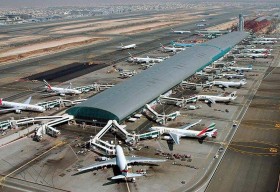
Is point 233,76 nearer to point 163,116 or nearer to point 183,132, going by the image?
point 163,116

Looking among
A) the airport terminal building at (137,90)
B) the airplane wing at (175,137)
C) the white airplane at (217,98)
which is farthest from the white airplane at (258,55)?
A: the airplane wing at (175,137)

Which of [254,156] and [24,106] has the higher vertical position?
[24,106]

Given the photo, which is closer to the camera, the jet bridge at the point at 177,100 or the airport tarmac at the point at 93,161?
the airport tarmac at the point at 93,161

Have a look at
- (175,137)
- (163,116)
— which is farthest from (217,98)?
(175,137)

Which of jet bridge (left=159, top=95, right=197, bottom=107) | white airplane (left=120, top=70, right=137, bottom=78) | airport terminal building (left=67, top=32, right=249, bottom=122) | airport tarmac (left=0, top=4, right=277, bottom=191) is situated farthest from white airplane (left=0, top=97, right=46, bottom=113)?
white airplane (left=120, top=70, right=137, bottom=78)

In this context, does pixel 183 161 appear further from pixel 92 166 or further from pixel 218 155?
pixel 92 166

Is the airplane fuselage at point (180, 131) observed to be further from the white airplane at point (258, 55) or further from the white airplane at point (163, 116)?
the white airplane at point (258, 55)

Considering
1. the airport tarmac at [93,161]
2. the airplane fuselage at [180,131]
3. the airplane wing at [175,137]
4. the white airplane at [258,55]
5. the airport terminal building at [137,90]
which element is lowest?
the airport tarmac at [93,161]

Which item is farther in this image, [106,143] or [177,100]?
[177,100]
